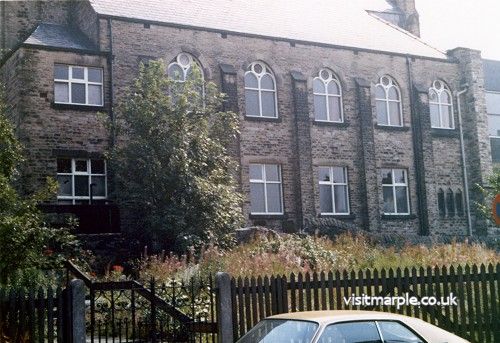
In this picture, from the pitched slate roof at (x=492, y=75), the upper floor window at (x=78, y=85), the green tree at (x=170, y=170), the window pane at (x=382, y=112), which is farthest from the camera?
the pitched slate roof at (x=492, y=75)

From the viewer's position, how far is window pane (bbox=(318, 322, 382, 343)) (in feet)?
22.2

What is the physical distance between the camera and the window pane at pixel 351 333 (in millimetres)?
6770

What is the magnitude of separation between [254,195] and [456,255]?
28.2 ft

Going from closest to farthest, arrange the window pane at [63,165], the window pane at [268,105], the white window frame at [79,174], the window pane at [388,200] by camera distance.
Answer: the white window frame at [79,174], the window pane at [63,165], the window pane at [268,105], the window pane at [388,200]

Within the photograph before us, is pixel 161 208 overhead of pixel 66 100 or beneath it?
beneath

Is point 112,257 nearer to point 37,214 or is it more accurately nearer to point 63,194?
point 63,194

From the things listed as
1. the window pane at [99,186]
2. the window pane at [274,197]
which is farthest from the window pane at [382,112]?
the window pane at [99,186]

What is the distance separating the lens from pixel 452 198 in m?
28.7

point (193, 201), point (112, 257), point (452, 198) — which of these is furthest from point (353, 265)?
point (452, 198)

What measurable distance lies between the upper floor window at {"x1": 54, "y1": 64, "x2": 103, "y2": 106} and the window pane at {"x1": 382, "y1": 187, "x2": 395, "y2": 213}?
12223 mm

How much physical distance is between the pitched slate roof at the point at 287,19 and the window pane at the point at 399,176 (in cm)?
516

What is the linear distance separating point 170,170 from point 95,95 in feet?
16.0

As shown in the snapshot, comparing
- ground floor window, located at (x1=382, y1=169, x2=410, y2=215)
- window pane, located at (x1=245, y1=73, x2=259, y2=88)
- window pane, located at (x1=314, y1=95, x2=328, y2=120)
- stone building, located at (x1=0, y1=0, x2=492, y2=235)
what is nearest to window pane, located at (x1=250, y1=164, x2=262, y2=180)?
stone building, located at (x1=0, y1=0, x2=492, y2=235)

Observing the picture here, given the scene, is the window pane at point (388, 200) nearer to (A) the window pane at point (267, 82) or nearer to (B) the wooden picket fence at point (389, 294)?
(A) the window pane at point (267, 82)
